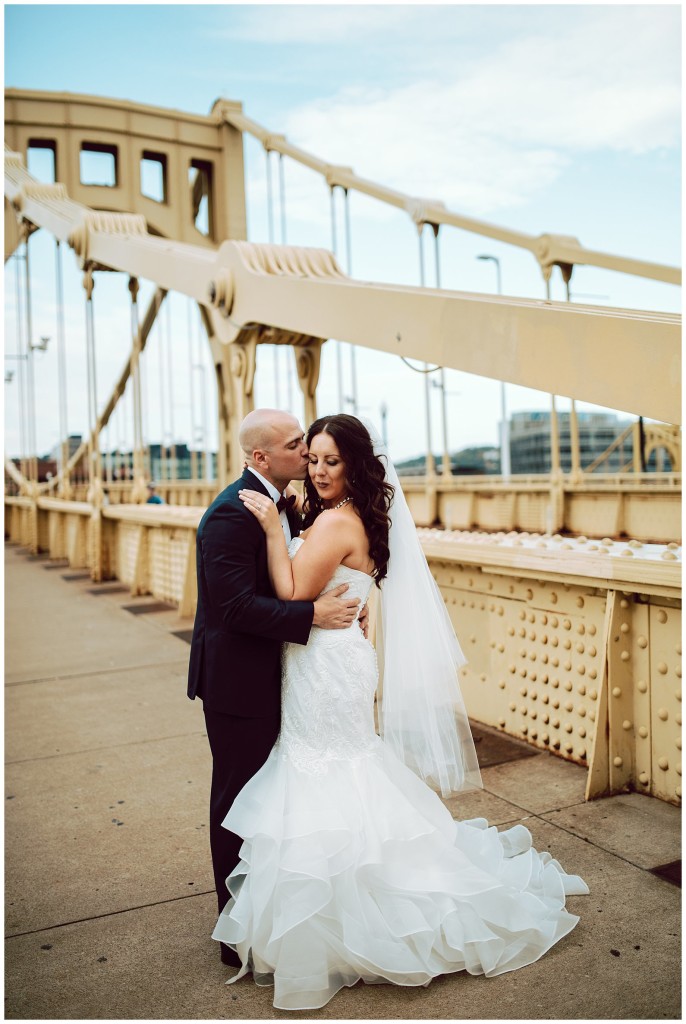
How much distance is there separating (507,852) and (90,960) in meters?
1.28

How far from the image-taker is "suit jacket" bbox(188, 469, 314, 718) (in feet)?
7.45

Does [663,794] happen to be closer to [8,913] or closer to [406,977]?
[406,977]

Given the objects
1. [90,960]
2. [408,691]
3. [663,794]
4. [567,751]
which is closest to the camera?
[90,960]

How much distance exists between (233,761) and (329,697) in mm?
324

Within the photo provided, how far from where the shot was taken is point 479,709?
4.36 metres

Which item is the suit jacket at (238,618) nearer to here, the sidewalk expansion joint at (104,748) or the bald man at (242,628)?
the bald man at (242,628)

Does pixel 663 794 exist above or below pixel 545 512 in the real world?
below

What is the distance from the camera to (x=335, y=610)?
2.35 m

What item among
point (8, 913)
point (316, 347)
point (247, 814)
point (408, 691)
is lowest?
point (8, 913)

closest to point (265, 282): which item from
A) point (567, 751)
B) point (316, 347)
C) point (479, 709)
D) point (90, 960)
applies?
point (316, 347)

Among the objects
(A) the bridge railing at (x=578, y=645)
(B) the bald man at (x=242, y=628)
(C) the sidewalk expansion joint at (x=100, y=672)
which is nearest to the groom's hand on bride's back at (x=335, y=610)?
(B) the bald man at (x=242, y=628)

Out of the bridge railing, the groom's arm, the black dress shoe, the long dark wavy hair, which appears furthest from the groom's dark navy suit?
the bridge railing

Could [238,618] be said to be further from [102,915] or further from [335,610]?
[102,915]

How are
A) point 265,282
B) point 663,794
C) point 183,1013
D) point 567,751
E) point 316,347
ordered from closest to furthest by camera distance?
point 183,1013, point 663,794, point 567,751, point 265,282, point 316,347
